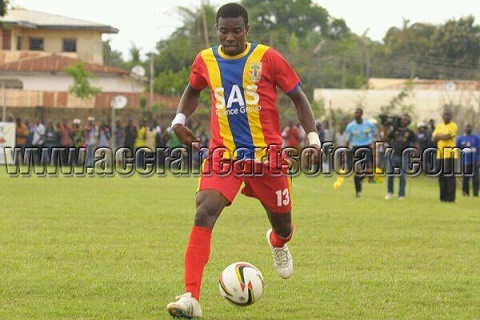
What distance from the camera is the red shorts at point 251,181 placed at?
8164mm

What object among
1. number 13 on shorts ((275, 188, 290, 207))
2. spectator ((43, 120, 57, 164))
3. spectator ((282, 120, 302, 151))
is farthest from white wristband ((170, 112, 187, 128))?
spectator ((43, 120, 57, 164))

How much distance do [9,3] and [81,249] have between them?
51.3ft

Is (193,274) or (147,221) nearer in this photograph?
(193,274)

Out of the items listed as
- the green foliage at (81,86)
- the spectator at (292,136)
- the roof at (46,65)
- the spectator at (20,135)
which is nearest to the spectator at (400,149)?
the spectator at (292,136)

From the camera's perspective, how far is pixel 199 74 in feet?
28.0

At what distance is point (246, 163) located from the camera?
8.30 metres

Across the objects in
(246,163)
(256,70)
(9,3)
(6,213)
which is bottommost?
(6,213)

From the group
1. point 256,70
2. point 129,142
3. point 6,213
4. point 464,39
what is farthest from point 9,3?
point 464,39

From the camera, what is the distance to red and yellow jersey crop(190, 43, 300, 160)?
831 cm

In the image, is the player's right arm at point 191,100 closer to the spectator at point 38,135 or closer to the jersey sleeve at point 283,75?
the jersey sleeve at point 283,75

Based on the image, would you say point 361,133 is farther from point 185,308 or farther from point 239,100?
point 185,308

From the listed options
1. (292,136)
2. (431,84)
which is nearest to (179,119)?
(292,136)

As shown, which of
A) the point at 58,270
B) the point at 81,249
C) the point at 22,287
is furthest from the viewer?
the point at 81,249

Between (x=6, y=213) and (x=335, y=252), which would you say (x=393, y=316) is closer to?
(x=335, y=252)
